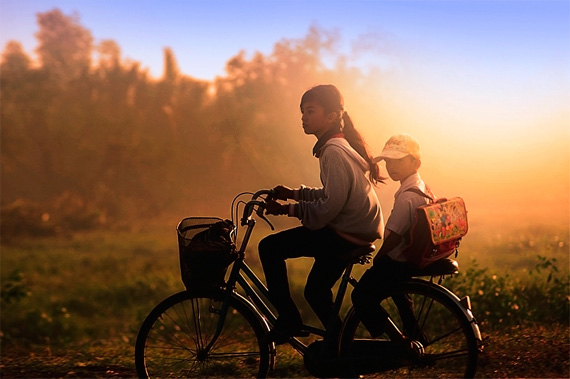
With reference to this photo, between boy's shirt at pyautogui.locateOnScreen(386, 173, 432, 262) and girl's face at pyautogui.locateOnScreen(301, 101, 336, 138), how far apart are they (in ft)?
2.16

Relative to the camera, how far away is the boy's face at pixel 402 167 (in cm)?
436

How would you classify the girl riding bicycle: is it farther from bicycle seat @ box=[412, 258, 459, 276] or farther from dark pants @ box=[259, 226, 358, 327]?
bicycle seat @ box=[412, 258, 459, 276]

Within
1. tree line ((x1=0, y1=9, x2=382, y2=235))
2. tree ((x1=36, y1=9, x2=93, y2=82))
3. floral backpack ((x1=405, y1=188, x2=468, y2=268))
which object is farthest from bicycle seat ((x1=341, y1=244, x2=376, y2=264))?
tree ((x1=36, y1=9, x2=93, y2=82))

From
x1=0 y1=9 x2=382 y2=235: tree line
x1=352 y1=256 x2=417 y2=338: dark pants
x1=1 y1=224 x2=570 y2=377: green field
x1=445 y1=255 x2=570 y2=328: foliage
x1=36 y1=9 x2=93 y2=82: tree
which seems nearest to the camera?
x1=352 y1=256 x2=417 y2=338: dark pants

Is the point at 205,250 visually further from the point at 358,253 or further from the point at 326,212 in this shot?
the point at 358,253

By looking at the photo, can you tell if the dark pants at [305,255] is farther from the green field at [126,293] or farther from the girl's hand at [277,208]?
the green field at [126,293]

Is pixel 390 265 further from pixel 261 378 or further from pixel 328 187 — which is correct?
pixel 261 378

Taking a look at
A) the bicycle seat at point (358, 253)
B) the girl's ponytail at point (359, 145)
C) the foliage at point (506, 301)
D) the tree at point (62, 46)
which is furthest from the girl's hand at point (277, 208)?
the tree at point (62, 46)

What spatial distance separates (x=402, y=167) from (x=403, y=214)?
338 mm

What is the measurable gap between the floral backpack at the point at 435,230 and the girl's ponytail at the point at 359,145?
1.00 feet

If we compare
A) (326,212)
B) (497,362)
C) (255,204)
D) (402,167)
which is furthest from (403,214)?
(497,362)

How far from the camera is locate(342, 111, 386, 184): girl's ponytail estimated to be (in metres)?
4.45

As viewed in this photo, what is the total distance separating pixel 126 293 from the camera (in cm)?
1691

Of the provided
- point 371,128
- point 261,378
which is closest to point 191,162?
point 371,128
